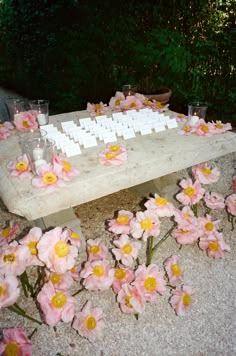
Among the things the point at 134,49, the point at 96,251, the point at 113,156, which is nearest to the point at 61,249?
the point at 96,251

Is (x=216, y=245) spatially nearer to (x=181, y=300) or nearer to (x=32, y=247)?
(x=181, y=300)

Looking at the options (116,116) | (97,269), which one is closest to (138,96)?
(116,116)

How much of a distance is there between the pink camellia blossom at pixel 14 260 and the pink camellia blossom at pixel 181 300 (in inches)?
32.4

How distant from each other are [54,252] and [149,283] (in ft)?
1.82

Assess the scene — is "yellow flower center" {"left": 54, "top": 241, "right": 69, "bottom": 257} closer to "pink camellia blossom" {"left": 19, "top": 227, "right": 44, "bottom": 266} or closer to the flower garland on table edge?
the flower garland on table edge

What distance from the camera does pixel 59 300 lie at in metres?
1.39

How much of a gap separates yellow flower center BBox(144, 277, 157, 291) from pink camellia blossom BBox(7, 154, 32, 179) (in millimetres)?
836

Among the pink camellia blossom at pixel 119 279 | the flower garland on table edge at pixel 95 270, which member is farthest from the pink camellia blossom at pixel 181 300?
the pink camellia blossom at pixel 119 279

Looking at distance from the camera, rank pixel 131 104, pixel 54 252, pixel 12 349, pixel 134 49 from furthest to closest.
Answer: pixel 134 49 < pixel 131 104 < pixel 54 252 < pixel 12 349

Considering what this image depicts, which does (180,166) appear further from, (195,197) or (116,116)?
(116,116)

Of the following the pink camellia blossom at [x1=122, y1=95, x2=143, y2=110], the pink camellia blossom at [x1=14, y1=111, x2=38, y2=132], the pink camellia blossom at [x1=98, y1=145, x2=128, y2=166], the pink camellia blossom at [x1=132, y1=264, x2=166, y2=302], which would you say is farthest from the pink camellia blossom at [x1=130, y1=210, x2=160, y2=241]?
the pink camellia blossom at [x1=122, y1=95, x2=143, y2=110]

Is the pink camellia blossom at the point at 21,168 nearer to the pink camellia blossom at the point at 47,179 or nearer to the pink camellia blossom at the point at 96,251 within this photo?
the pink camellia blossom at the point at 47,179

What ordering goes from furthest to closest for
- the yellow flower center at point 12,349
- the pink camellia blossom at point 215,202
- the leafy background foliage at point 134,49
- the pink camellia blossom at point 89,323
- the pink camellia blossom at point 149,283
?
the leafy background foliage at point 134,49 → the pink camellia blossom at point 215,202 → the pink camellia blossom at point 149,283 → the pink camellia blossom at point 89,323 → the yellow flower center at point 12,349

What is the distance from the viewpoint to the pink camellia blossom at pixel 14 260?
132cm
